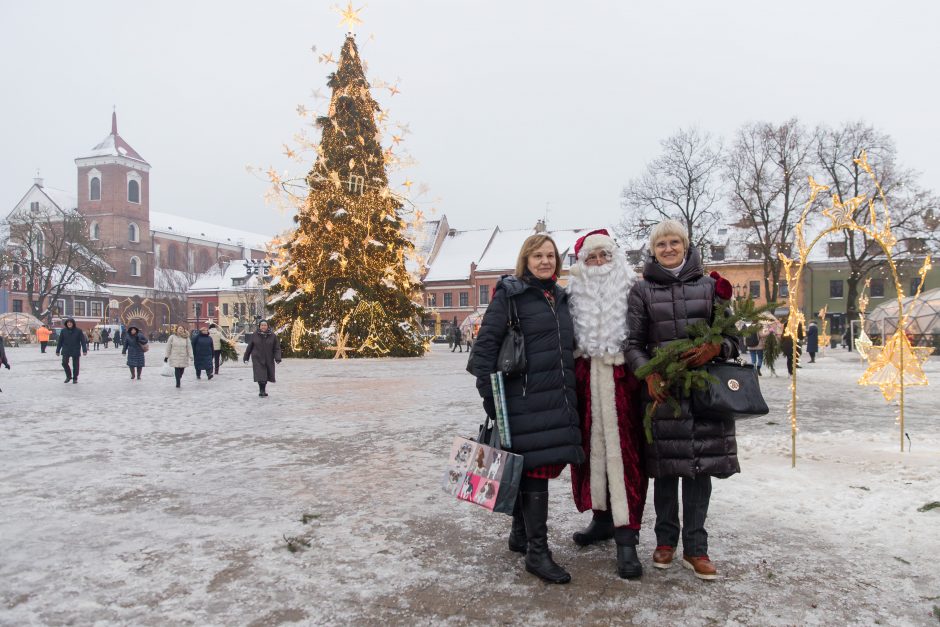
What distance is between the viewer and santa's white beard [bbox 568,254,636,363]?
3.92 metres

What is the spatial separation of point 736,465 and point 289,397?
10.8m

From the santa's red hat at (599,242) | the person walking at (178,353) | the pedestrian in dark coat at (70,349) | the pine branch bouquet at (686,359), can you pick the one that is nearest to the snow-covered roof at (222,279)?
the pedestrian in dark coat at (70,349)

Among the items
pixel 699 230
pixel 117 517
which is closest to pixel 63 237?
pixel 699 230

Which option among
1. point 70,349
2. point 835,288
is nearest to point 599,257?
point 70,349

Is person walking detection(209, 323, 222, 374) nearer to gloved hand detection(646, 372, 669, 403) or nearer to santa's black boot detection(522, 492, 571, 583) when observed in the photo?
santa's black boot detection(522, 492, 571, 583)

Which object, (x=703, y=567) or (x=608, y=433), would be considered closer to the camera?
(x=703, y=567)

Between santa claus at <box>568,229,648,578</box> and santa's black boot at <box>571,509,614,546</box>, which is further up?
santa claus at <box>568,229,648,578</box>

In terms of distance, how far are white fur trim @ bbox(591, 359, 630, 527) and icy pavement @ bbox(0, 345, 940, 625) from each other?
431 mm

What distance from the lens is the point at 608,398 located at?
3.95m

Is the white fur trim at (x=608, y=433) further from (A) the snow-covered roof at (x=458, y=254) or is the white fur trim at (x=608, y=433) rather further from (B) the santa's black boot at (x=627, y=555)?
(A) the snow-covered roof at (x=458, y=254)

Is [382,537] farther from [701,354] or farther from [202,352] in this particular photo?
[202,352]

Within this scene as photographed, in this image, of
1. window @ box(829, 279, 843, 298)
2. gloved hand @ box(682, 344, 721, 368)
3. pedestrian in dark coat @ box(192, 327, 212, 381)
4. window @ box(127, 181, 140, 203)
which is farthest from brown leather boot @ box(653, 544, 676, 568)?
window @ box(127, 181, 140, 203)

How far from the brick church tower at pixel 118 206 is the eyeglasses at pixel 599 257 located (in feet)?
299

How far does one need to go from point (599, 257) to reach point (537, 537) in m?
1.66
